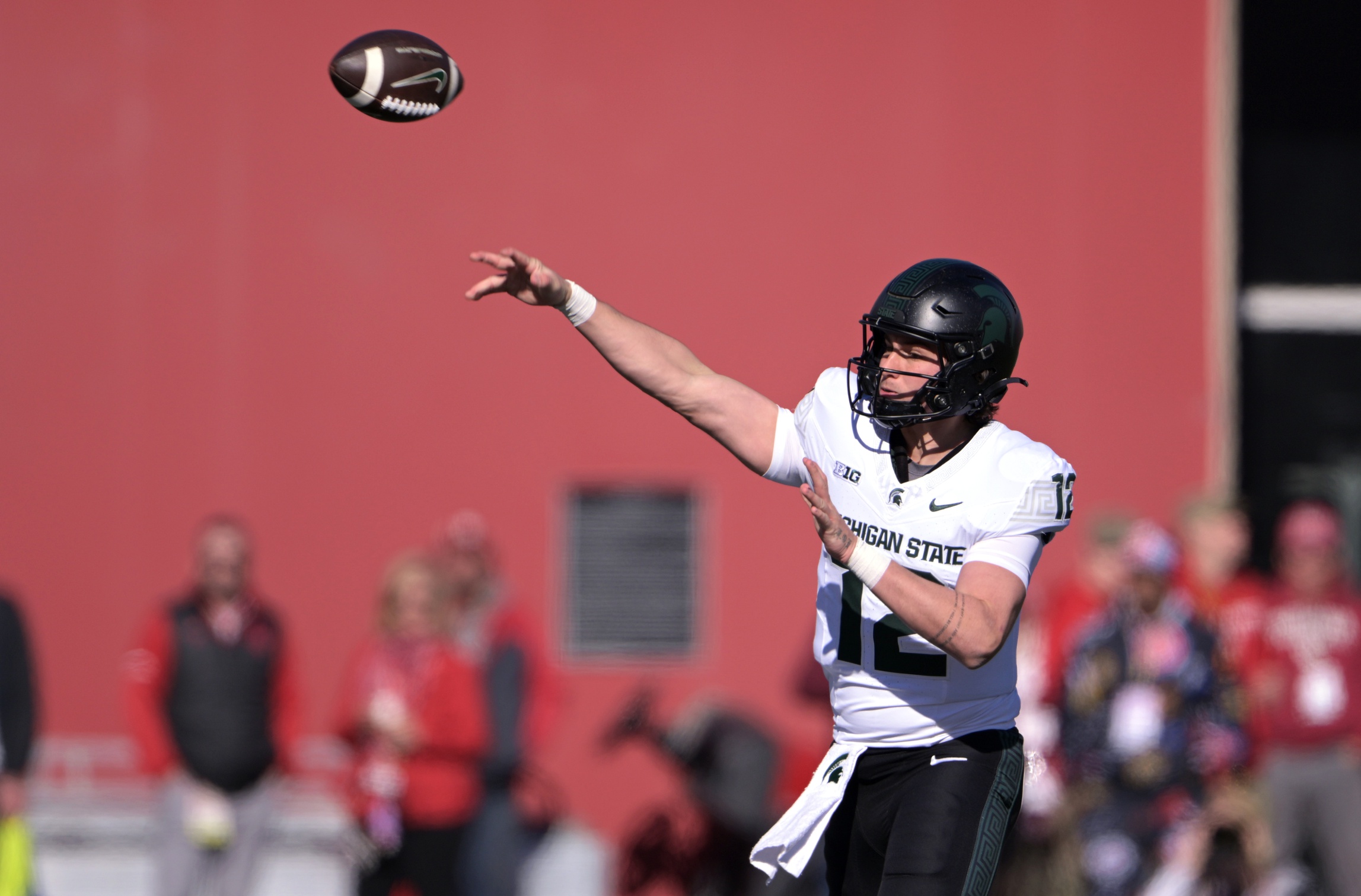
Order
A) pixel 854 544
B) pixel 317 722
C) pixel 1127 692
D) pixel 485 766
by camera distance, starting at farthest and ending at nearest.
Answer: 1. pixel 317 722
2. pixel 485 766
3. pixel 1127 692
4. pixel 854 544

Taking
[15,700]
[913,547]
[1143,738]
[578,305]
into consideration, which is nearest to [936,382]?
[913,547]

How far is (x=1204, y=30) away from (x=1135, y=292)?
62.2 inches

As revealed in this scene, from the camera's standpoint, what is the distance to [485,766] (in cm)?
704

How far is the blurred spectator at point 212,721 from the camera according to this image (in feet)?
21.0

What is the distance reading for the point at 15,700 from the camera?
6.16 metres

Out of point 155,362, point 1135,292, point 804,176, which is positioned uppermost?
point 804,176

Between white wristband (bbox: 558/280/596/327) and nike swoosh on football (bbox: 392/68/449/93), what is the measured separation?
2.22 feet

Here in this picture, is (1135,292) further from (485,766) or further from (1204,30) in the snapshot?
(485,766)

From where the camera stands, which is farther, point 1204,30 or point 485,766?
point 1204,30

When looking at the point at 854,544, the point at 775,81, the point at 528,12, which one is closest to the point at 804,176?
the point at 775,81

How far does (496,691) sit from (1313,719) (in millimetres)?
3926

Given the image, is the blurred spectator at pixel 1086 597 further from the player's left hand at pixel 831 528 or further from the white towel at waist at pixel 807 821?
the player's left hand at pixel 831 528

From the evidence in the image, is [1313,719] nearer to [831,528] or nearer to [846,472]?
[846,472]

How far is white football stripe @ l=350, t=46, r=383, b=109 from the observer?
3.97 metres
